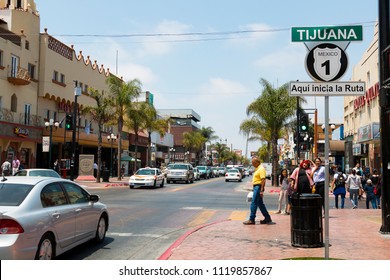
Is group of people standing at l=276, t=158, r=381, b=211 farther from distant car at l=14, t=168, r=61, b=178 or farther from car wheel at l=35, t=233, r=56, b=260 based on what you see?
distant car at l=14, t=168, r=61, b=178

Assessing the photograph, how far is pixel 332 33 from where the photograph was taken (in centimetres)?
663

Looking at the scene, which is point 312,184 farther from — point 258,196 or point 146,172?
point 146,172

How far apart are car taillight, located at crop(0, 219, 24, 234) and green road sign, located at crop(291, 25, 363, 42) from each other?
16.7 feet

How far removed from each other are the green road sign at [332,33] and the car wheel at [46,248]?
5.06 meters

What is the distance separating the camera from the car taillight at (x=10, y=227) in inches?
234

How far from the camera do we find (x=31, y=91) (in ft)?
118

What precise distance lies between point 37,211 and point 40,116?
3211cm

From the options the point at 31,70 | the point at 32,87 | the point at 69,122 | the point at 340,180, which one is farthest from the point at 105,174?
the point at 340,180

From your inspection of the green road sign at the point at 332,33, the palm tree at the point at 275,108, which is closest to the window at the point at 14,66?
the palm tree at the point at 275,108

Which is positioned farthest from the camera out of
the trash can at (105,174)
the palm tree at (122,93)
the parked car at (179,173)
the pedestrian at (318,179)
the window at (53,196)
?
the parked car at (179,173)

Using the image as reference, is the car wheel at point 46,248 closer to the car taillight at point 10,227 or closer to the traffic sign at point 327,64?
the car taillight at point 10,227

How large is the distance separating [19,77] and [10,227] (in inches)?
1170

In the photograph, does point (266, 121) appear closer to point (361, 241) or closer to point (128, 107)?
point (128, 107)
